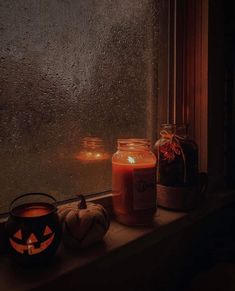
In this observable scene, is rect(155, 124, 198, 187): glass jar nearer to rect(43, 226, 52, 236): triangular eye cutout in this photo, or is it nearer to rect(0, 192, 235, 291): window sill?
rect(0, 192, 235, 291): window sill

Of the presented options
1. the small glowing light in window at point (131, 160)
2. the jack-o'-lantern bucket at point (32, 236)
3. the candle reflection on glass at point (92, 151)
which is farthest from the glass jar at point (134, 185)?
the jack-o'-lantern bucket at point (32, 236)

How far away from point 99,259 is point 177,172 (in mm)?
335

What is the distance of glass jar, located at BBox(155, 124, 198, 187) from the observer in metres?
0.72

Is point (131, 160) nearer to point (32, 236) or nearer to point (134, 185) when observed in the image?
point (134, 185)

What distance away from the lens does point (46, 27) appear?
0.64m

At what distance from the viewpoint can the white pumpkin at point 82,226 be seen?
0.52 m

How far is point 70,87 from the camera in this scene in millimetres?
689

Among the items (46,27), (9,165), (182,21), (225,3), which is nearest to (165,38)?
(182,21)

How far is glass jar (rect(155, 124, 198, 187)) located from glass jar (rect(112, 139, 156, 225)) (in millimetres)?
67

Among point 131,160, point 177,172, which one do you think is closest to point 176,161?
point 177,172

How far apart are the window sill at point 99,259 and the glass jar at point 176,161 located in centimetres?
10

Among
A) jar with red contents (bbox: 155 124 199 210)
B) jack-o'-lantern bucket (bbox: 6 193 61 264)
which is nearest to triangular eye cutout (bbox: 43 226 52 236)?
jack-o'-lantern bucket (bbox: 6 193 61 264)

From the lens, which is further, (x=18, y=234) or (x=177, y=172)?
(x=177, y=172)

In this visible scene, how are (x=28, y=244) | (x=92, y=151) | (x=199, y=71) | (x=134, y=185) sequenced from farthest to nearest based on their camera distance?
(x=199, y=71) < (x=92, y=151) < (x=134, y=185) < (x=28, y=244)
